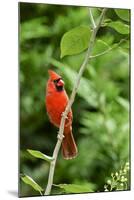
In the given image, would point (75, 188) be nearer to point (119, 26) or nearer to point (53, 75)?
point (53, 75)

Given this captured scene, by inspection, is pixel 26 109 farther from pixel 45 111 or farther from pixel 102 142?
pixel 102 142

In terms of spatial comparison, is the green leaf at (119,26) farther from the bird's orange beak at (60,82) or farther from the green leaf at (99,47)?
the bird's orange beak at (60,82)

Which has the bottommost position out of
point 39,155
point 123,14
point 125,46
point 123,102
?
point 39,155

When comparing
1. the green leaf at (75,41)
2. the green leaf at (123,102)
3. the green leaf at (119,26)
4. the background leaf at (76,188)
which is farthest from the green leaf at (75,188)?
the green leaf at (119,26)

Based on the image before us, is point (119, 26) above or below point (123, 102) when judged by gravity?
above

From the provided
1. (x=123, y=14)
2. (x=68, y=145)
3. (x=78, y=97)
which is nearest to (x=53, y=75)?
(x=78, y=97)

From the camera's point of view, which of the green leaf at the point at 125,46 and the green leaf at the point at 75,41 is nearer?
the green leaf at the point at 75,41
